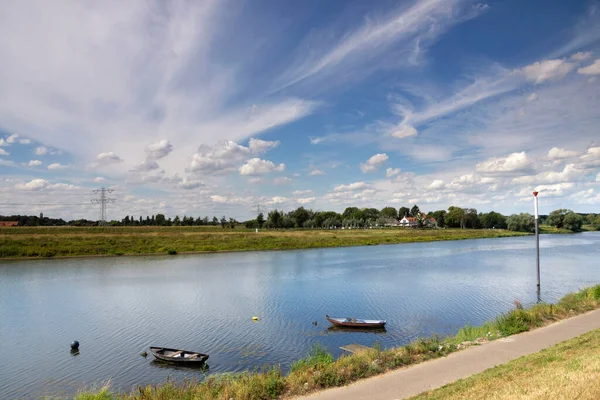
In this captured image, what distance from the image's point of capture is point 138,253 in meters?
69.8

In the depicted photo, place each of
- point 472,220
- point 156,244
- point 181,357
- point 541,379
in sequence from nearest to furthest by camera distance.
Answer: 1. point 541,379
2. point 181,357
3. point 156,244
4. point 472,220

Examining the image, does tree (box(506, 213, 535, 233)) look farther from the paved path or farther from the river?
the paved path

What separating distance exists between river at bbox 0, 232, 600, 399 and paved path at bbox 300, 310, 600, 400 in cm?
582

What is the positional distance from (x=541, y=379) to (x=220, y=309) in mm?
22058

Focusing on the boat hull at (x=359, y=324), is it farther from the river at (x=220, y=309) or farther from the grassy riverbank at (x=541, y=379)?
the grassy riverbank at (x=541, y=379)

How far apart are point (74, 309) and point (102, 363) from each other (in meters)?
13.4

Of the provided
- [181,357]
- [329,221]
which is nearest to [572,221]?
[329,221]

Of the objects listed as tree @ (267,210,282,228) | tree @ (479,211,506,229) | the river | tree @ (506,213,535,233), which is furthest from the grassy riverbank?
tree @ (479,211,506,229)

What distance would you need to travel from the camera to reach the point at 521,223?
496 feet

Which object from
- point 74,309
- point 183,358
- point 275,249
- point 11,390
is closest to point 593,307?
point 183,358

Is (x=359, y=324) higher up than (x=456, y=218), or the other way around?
(x=456, y=218)

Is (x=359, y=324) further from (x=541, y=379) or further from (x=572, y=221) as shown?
(x=572, y=221)

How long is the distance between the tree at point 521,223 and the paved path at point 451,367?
151136mm

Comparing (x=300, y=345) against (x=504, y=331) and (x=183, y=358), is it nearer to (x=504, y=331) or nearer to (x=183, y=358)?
(x=183, y=358)
